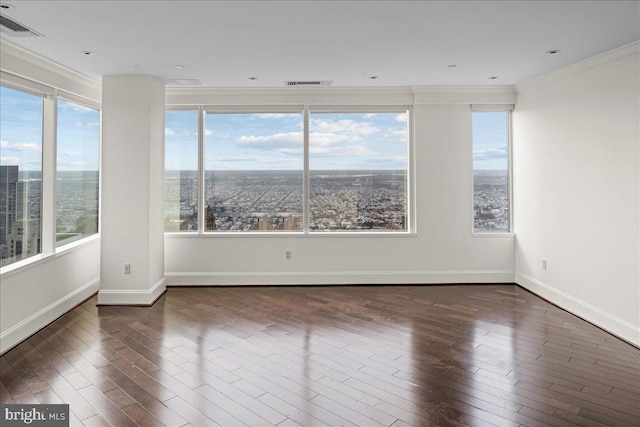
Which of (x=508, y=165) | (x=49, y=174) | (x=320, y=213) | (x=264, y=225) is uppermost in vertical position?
(x=508, y=165)

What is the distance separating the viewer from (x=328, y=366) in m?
3.10

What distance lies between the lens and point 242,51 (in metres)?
3.77

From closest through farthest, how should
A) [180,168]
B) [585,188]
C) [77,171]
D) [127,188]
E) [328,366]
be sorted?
1. [328,366]
2. [585,188]
3. [127,188]
4. [77,171]
5. [180,168]

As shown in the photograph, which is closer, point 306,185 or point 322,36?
point 322,36

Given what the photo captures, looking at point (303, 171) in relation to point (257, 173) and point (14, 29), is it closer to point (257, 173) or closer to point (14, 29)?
point (257, 173)

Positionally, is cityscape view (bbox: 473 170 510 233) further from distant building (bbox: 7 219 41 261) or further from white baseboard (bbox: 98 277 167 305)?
distant building (bbox: 7 219 41 261)

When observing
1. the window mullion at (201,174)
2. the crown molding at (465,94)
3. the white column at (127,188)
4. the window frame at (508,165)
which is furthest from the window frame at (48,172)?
the window frame at (508,165)

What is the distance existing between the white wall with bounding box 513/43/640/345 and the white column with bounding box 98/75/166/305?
4.61 meters

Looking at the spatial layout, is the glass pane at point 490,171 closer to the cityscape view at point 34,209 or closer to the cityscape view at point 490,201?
the cityscape view at point 490,201

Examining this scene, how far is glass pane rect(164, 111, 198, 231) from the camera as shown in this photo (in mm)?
5480

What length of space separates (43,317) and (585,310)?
5460 millimetres

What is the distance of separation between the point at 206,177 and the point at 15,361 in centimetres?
302

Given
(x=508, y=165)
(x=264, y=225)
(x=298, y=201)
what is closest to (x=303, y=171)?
(x=298, y=201)

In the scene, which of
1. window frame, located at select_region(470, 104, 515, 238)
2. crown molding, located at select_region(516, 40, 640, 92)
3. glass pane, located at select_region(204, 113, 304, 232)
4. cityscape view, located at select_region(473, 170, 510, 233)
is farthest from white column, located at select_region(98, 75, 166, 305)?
crown molding, located at select_region(516, 40, 640, 92)
